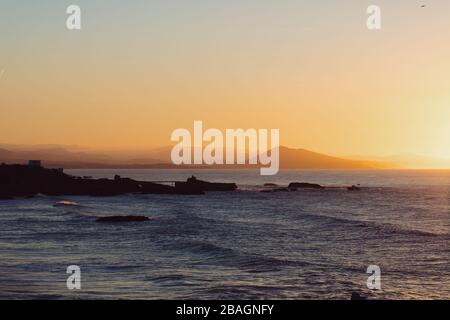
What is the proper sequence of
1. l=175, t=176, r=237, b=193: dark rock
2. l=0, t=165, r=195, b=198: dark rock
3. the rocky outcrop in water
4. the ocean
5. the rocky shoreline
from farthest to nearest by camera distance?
the rocky outcrop in water, l=175, t=176, r=237, b=193: dark rock, l=0, t=165, r=195, b=198: dark rock, the rocky shoreline, the ocean

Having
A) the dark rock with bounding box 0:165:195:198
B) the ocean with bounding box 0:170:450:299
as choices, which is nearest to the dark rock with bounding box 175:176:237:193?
the dark rock with bounding box 0:165:195:198

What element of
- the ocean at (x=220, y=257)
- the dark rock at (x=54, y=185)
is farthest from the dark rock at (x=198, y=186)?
the ocean at (x=220, y=257)

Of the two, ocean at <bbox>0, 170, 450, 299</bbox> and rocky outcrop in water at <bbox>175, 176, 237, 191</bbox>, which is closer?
ocean at <bbox>0, 170, 450, 299</bbox>

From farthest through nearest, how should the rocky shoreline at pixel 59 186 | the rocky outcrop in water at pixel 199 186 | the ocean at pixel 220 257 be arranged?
1. the rocky outcrop in water at pixel 199 186
2. the rocky shoreline at pixel 59 186
3. the ocean at pixel 220 257

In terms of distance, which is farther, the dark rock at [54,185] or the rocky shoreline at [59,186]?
the dark rock at [54,185]

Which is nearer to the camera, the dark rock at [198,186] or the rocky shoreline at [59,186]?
the rocky shoreline at [59,186]

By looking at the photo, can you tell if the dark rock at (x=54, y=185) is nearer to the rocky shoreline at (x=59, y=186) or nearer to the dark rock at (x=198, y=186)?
the rocky shoreline at (x=59, y=186)

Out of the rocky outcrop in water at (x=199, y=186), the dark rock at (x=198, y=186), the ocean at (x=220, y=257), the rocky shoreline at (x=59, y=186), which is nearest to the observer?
the ocean at (x=220, y=257)

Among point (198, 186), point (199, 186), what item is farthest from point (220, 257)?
point (199, 186)

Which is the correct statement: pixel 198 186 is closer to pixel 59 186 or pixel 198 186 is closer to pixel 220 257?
pixel 59 186

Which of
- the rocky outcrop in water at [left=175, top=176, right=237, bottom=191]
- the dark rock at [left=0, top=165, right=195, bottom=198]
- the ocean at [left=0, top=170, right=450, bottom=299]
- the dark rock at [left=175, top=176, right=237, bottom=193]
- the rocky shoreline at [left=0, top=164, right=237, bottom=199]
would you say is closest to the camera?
the ocean at [left=0, top=170, right=450, bottom=299]

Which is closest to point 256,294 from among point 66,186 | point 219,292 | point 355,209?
point 219,292

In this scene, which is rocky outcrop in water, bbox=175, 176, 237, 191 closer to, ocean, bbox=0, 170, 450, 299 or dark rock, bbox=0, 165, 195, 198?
dark rock, bbox=0, 165, 195, 198

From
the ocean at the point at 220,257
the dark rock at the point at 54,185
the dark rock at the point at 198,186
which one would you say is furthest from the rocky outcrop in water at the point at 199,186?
the ocean at the point at 220,257
